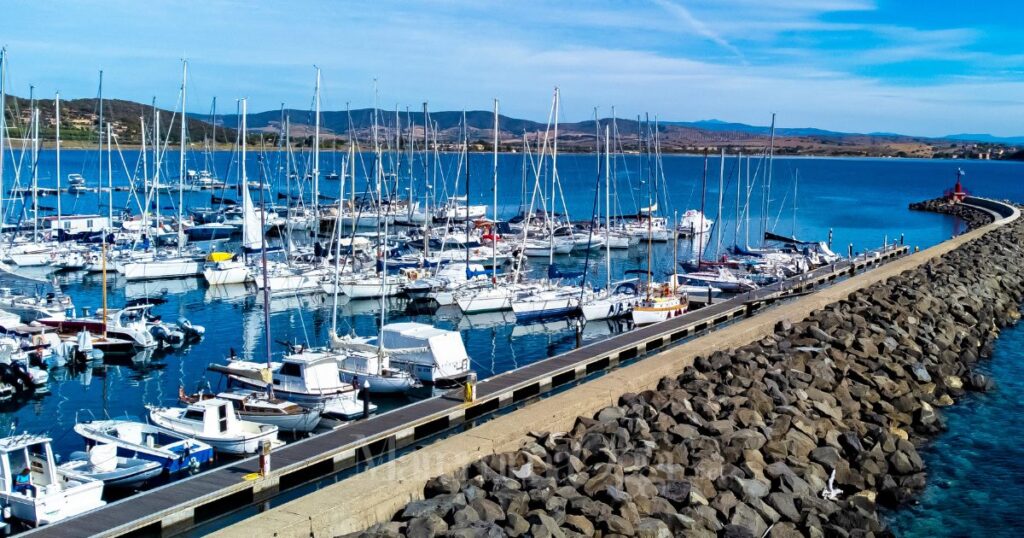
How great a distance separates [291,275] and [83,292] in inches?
363

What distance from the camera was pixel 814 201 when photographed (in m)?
111

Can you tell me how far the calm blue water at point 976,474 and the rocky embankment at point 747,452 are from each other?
413 mm

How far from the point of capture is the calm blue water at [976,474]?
1531 centimetres

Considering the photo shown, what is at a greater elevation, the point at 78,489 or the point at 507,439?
the point at 507,439

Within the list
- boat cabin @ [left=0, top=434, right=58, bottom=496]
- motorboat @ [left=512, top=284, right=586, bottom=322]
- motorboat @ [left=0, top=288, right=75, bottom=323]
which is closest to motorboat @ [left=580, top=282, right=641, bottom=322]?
motorboat @ [left=512, top=284, right=586, bottom=322]

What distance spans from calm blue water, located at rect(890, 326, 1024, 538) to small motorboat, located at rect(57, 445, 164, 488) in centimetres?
1306

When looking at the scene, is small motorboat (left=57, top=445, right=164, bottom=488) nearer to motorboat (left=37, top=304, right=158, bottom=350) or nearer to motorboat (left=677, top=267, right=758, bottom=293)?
motorboat (left=37, top=304, right=158, bottom=350)

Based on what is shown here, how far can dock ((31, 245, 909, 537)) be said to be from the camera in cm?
1320

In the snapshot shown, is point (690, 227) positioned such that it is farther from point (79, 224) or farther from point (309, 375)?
point (309, 375)

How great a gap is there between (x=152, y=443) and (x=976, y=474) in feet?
51.7

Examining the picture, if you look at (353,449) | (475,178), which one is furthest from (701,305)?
(475,178)

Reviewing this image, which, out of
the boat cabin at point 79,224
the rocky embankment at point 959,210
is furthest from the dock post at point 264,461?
the rocky embankment at point 959,210

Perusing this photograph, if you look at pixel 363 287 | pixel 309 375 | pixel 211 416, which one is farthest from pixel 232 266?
pixel 211 416

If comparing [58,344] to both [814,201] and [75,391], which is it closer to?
[75,391]
